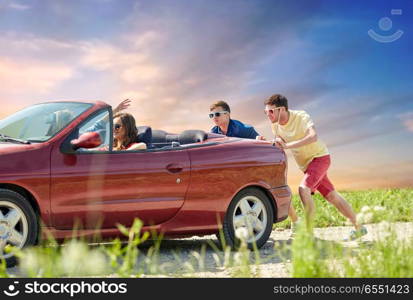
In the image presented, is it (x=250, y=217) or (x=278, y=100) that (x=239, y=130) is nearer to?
(x=278, y=100)

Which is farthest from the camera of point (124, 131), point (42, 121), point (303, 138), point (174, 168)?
point (303, 138)

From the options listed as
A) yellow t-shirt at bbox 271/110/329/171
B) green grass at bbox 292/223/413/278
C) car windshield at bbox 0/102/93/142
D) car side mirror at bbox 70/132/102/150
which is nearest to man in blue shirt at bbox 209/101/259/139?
yellow t-shirt at bbox 271/110/329/171

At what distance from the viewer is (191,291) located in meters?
4.06

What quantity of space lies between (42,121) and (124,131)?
869mm

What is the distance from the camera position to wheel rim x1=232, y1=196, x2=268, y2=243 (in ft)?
25.1

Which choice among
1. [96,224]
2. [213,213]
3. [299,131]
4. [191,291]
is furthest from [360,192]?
[191,291]

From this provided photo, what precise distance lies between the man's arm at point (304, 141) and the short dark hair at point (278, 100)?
1.50ft

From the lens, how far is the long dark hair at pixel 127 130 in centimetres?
733

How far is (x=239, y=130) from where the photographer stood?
30.0 feet

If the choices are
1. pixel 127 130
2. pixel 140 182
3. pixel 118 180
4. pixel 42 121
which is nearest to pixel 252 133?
pixel 127 130

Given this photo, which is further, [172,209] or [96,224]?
[172,209]

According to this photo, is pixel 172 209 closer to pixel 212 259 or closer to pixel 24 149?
pixel 212 259

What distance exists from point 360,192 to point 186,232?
23.6ft

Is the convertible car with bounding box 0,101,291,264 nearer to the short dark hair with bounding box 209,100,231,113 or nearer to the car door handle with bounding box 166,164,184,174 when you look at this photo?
the car door handle with bounding box 166,164,184,174
